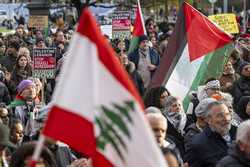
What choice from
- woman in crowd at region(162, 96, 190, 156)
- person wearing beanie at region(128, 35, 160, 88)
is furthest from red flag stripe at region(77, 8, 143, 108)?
person wearing beanie at region(128, 35, 160, 88)

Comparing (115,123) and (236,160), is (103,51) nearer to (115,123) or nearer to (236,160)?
(115,123)

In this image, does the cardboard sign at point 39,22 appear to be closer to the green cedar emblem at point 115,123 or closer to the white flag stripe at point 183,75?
the white flag stripe at point 183,75

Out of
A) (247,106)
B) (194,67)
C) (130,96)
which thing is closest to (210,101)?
(247,106)

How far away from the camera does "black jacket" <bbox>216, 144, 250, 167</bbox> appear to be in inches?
251

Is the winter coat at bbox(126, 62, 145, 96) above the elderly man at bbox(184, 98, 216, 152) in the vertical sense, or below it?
below

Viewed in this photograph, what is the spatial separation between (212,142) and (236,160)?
112 centimetres

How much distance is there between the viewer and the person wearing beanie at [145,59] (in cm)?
1543

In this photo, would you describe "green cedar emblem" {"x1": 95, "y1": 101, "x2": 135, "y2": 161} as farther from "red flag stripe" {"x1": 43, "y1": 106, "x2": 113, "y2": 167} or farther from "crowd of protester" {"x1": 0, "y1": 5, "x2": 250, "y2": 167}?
"crowd of protester" {"x1": 0, "y1": 5, "x2": 250, "y2": 167}

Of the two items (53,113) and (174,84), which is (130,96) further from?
(174,84)

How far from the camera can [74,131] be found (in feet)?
14.1

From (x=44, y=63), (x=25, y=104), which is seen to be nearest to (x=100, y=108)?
(x=25, y=104)

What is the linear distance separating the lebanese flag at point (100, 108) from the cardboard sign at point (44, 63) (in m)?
8.76

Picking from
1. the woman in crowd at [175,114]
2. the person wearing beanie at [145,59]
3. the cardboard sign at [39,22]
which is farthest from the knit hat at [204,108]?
the cardboard sign at [39,22]

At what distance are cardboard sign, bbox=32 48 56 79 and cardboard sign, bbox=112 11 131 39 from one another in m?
4.35
